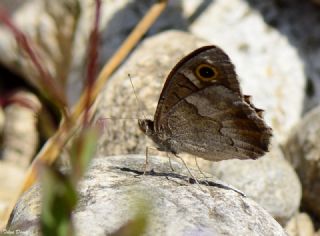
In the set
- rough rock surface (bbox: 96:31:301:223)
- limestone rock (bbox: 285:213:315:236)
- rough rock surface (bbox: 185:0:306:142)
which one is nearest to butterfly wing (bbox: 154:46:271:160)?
rough rock surface (bbox: 96:31:301:223)

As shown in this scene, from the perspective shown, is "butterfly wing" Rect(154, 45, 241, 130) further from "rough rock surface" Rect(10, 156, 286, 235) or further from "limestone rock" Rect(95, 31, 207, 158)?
"limestone rock" Rect(95, 31, 207, 158)

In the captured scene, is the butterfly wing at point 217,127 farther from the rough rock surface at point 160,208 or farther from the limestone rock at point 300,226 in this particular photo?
the limestone rock at point 300,226

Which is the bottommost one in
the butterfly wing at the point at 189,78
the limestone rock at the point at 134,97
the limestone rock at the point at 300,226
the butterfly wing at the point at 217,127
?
the limestone rock at the point at 300,226

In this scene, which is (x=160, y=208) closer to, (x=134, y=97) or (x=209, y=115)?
(x=209, y=115)

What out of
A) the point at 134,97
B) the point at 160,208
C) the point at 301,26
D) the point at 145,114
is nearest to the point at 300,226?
the point at 145,114

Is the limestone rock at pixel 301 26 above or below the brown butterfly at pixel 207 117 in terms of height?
above

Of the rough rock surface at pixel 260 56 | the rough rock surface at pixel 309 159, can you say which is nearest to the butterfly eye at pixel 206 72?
the rough rock surface at pixel 309 159

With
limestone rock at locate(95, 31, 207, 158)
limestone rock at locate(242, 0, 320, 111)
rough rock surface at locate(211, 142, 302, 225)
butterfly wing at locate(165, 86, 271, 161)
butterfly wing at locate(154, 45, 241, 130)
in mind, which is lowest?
rough rock surface at locate(211, 142, 302, 225)
